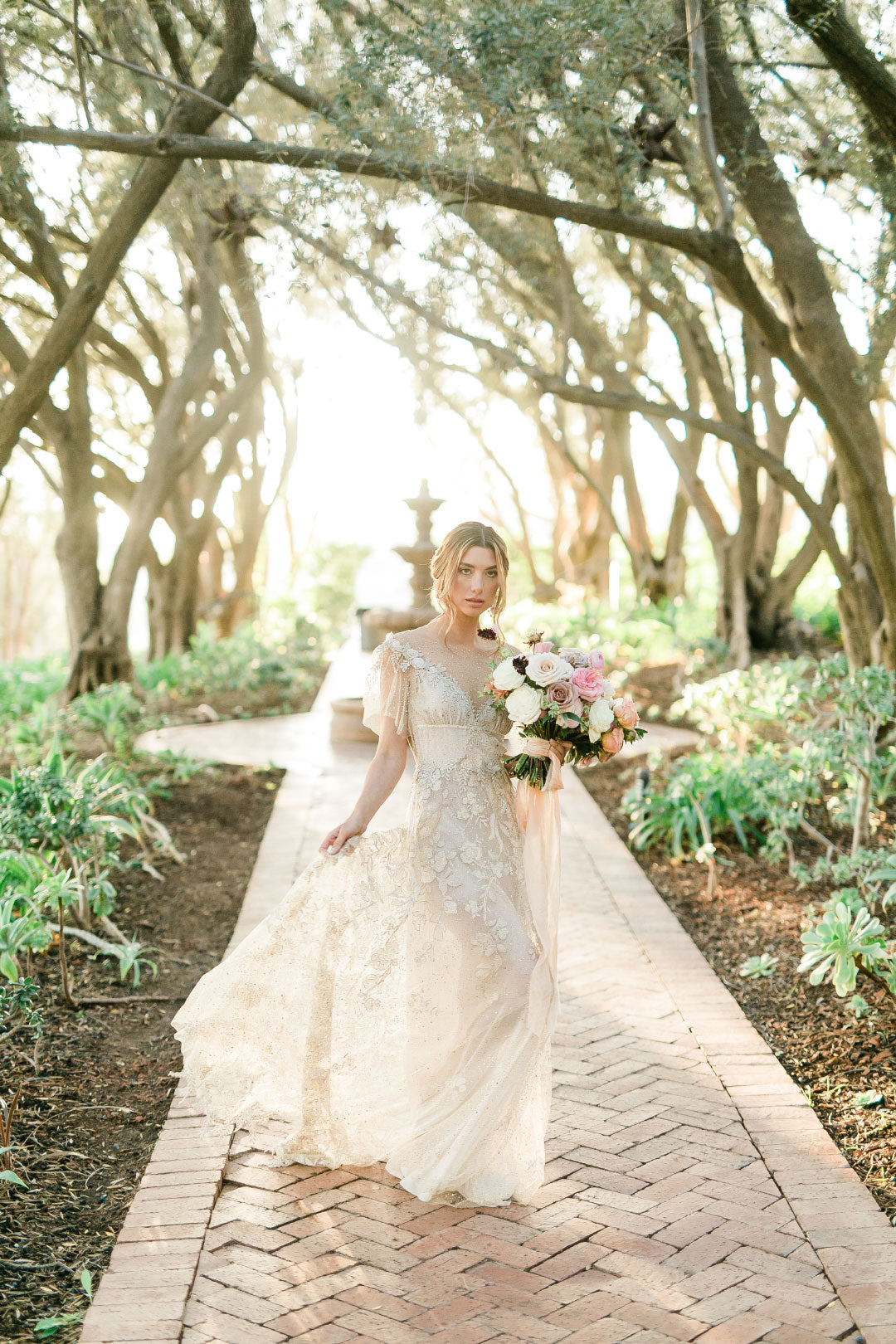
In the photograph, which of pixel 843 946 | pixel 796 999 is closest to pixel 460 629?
pixel 843 946

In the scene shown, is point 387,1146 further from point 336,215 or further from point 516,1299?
point 336,215

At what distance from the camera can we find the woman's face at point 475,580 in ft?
11.9

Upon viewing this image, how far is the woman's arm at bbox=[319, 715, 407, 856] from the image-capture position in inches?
141

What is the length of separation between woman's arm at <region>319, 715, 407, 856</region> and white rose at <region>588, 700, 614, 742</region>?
600 mm

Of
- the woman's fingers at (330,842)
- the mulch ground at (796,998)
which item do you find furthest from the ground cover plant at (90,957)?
the mulch ground at (796,998)

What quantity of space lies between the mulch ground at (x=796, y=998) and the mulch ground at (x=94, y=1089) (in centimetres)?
221

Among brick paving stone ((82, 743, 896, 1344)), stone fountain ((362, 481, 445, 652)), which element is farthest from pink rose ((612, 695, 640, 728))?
stone fountain ((362, 481, 445, 652))

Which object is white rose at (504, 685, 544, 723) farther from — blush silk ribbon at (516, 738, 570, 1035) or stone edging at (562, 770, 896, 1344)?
stone edging at (562, 770, 896, 1344)

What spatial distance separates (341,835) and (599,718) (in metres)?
0.87

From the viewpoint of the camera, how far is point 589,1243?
10.1 feet

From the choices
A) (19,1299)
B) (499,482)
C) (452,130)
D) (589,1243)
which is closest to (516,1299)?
(589,1243)

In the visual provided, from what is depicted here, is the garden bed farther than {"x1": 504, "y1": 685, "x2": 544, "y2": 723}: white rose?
Yes

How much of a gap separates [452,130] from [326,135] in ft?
2.28

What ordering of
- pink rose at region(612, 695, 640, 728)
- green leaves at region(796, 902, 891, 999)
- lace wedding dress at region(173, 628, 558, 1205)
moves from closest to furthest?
lace wedding dress at region(173, 628, 558, 1205) → pink rose at region(612, 695, 640, 728) → green leaves at region(796, 902, 891, 999)
